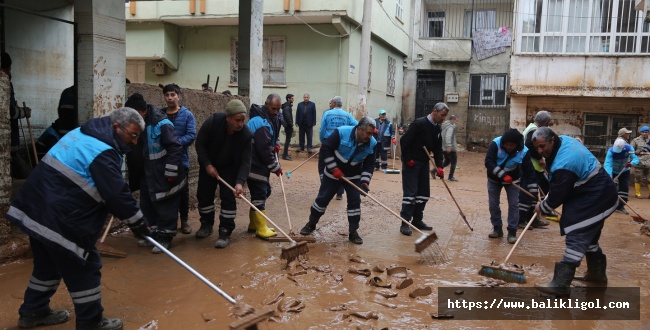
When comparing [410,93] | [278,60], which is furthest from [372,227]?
[410,93]

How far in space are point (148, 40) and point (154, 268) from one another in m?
13.7

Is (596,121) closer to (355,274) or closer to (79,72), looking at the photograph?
(355,274)

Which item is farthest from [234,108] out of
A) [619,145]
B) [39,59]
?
[619,145]

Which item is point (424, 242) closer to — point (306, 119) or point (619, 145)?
point (619, 145)

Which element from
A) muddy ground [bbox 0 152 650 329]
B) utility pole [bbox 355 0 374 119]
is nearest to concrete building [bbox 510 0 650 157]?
utility pole [bbox 355 0 374 119]

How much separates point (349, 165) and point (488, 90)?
16.2 metres

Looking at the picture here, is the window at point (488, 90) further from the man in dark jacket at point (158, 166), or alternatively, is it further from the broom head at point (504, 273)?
the man in dark jacket at point (158, 166)

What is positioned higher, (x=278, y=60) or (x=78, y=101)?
(x=278, y=60)

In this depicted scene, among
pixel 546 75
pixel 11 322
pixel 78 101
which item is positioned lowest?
pixel 11 322

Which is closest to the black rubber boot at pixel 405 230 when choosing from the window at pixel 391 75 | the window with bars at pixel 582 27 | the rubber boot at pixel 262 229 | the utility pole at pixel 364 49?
the rubber boot at pixel 262 229

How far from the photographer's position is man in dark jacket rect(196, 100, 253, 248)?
5.73 m

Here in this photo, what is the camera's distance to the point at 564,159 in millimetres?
4555

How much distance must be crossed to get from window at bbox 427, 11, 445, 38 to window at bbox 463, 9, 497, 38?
42.3 inches

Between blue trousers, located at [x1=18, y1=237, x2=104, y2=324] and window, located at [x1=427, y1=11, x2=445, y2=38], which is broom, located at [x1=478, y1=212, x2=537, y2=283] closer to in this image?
blue trousers, located at [x1=18, y1=237, x2=104, y2=324]
